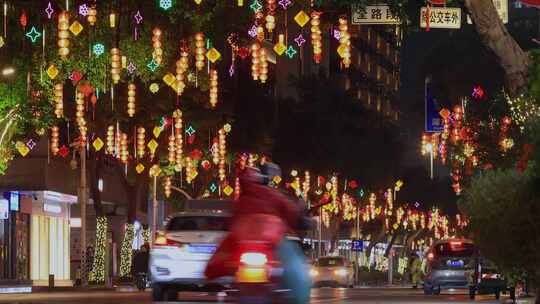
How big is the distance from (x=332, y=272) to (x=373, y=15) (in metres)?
32.0

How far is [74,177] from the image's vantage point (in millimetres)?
66812

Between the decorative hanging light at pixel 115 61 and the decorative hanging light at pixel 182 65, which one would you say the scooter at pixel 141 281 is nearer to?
the decorative hanging light at pixel 182 65

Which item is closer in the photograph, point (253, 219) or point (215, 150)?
point (253, 219)

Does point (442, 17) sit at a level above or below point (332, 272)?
above

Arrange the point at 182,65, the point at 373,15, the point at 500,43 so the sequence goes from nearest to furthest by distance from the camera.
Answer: the point at 500,43, the point at 373,15, the point at 182,65

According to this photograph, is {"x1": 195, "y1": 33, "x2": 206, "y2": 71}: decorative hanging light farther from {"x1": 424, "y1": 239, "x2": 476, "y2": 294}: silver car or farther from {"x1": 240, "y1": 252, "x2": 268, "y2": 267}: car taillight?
{"x1": 240, "y1": 252, "x2": 268, "y2": 267}: car taillight

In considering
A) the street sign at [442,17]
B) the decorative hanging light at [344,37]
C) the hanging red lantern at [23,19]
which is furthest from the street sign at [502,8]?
the hanging red lantern at [23,19]

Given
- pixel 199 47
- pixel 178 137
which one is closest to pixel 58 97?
pixel 199 47

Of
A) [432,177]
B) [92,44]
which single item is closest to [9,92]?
[92,44]

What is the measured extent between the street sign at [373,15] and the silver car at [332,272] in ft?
99.0

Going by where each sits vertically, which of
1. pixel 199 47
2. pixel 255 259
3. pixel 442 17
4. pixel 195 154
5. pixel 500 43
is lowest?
pixel 255 259

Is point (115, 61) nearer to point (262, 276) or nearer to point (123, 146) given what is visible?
point (123, 146)

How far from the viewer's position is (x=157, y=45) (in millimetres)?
38812

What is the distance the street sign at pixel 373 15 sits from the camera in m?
31.2
